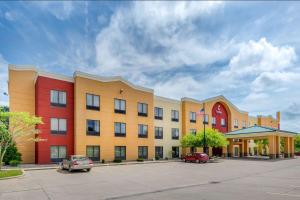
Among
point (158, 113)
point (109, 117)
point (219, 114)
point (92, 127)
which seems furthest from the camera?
point (219, 114)

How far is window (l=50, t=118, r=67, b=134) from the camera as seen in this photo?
35.2 meters

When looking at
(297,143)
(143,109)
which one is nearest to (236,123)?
(297,143)

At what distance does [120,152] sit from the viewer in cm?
4141

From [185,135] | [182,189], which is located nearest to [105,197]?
[182,189]

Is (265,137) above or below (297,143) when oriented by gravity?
above

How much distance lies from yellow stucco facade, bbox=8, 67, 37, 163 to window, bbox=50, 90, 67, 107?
2674 mm

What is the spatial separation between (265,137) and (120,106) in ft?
92.0

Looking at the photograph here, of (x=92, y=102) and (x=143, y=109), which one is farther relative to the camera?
(x=143, y=109)

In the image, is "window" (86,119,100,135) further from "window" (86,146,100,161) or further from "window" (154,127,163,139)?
"window" (154,127,163,139)

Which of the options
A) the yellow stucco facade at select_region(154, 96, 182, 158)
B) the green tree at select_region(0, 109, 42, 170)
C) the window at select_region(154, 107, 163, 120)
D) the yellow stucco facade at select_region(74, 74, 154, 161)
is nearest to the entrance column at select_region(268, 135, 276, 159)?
the yellow stucco facade at select_region(154, 96, 182, 158)

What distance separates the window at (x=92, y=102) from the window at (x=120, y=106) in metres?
3.27

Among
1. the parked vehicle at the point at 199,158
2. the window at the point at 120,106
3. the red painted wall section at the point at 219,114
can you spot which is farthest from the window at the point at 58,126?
the red painted wall section at the point at 219,114

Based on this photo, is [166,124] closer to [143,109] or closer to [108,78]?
[143,109]

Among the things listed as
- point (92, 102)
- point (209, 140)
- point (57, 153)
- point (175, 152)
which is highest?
point (92, 102)
